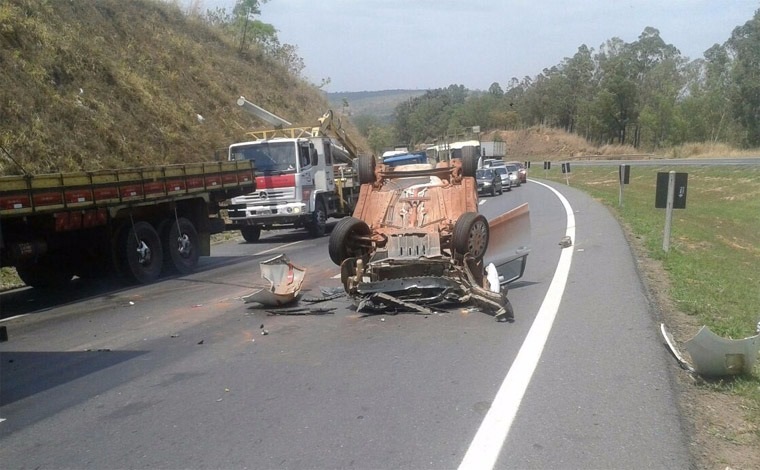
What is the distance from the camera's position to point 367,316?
32.2 feet

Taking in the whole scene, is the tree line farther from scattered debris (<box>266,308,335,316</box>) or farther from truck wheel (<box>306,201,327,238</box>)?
scattered debris (<box>266,308,335,316</box>)

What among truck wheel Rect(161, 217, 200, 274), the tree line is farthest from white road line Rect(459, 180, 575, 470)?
the tree line

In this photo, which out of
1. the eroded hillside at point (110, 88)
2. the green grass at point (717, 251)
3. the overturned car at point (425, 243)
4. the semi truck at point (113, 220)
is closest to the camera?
the green grass at point (717, 251)

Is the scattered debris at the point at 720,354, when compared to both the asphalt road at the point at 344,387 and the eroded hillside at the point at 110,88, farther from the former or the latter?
the eroded hillside at the point at 110,88

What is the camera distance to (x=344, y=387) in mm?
6688

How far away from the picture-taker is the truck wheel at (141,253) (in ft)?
45.3

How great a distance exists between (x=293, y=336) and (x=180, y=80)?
25.8 metres

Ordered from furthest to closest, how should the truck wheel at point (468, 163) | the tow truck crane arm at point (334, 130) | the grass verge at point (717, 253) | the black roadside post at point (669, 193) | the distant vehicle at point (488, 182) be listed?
the distant vehicle at point (488, 182), the tow truck crane arm at point (334, 130), the black roadside post at point (669, 193), the truck wheel at point (468, 163), the grass verge at point (717, 253)

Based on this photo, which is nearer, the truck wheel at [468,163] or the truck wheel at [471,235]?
the truck wheel at [471,235]

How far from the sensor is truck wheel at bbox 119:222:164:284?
1381 cm

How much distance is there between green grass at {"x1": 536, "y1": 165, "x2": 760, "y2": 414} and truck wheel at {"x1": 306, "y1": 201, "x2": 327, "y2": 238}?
8.32 meters

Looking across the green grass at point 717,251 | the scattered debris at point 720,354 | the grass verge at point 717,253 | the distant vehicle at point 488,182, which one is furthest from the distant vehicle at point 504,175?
the scattered debris at point 720,354

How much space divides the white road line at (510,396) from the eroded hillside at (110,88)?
1450cm

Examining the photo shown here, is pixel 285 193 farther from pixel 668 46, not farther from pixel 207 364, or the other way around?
pixel 668 46
